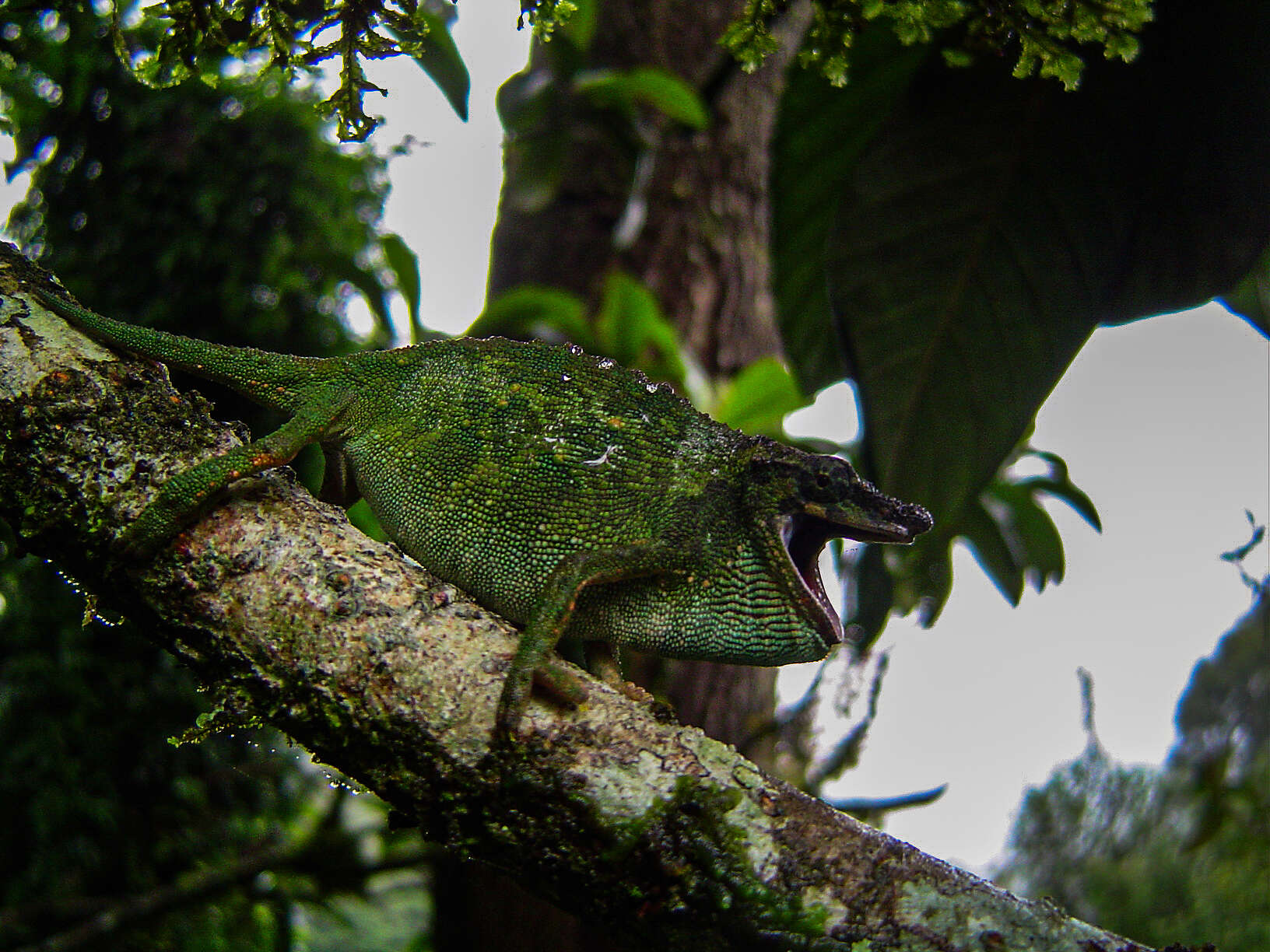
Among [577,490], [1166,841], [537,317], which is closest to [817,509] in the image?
[577,490]

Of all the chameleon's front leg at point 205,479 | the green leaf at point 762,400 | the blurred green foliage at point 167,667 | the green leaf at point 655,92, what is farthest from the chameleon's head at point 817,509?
the green leaf at point 655,92

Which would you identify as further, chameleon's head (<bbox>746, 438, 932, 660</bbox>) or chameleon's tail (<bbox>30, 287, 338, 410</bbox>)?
chameleon's head (<bbox>746, 438, 932, 660</bbox>)

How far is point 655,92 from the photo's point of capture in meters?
2.54

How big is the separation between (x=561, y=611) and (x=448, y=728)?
0.21m

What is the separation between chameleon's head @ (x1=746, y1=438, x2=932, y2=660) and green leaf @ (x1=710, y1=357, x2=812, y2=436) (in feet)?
3.61

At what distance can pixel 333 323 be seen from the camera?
9.14 ft

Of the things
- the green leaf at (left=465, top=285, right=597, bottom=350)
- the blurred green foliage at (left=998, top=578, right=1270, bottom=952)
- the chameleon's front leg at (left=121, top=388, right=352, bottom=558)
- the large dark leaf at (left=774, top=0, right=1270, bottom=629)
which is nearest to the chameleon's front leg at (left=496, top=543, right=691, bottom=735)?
the chameleon's front leg at (left=121, top=388, right=352, bottom=558)

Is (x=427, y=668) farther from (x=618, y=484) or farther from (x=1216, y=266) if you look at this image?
(x=1216, y=266)

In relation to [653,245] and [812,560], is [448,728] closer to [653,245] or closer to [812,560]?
[812,560]

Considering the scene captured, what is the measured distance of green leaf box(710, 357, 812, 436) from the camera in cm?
239

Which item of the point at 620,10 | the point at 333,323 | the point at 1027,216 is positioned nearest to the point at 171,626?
the point at 1027,216

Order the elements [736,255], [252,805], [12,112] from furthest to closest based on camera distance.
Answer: [736,255] → [252,805] → [12,112]

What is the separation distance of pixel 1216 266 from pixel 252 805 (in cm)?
280

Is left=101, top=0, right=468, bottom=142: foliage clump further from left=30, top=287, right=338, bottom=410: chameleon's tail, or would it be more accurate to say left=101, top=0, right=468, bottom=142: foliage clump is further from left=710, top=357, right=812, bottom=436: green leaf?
left=710, top=357, right=812, bottom=436: green leaf
